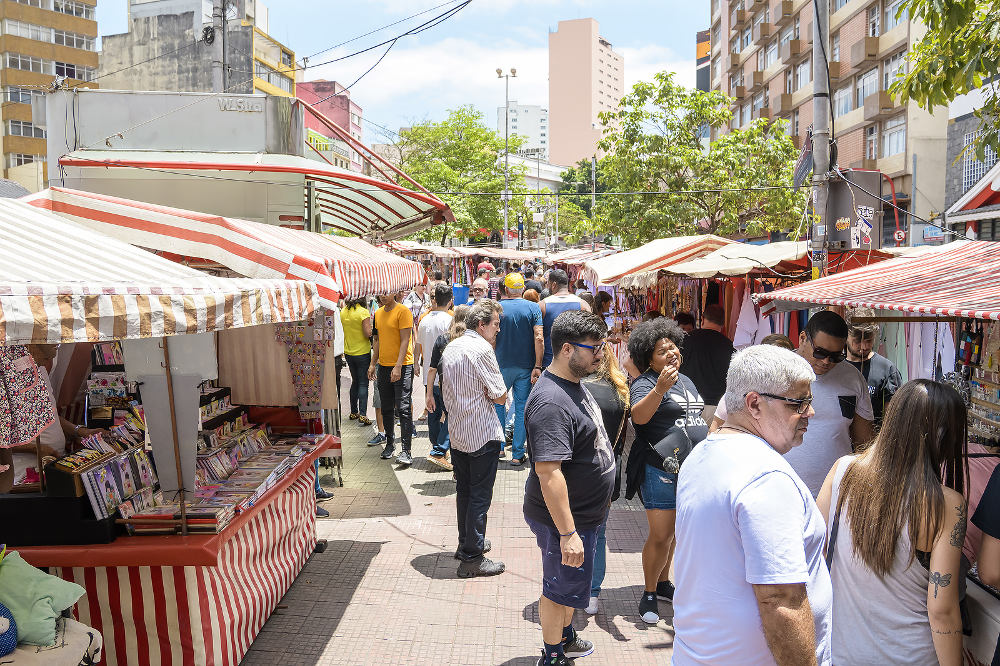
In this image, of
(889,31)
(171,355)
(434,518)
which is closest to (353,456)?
(434,518)

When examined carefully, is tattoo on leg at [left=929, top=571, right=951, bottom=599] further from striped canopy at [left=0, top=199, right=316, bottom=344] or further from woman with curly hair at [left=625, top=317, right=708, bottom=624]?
striped canopy at [left=0, top=199, right=316, bottom=344]

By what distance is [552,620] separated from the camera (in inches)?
152

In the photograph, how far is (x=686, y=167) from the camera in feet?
62.0

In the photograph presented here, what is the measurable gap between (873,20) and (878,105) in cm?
357

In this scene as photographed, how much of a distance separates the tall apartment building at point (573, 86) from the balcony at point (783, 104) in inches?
4157

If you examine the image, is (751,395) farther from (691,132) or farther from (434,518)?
(691,132)

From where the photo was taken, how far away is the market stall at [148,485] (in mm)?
2754

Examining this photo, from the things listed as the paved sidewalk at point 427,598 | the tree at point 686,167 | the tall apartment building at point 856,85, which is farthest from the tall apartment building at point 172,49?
the paved sidewalk at point 427,598

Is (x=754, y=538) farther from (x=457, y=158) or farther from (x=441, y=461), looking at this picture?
(x=457, y=158)

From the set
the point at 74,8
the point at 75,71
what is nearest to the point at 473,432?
the point at 75,71

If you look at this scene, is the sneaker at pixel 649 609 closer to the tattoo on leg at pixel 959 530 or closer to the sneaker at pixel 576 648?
the sneaker at pixel 576 648

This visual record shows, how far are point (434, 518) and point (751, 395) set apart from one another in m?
4.93

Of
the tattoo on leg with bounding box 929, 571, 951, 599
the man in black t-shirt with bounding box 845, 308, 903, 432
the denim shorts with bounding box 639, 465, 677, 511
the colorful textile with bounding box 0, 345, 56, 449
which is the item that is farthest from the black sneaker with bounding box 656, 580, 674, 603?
the colorful textile with bounding box 0, 345, 56, 449

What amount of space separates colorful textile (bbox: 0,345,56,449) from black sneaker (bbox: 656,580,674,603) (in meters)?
3.92
